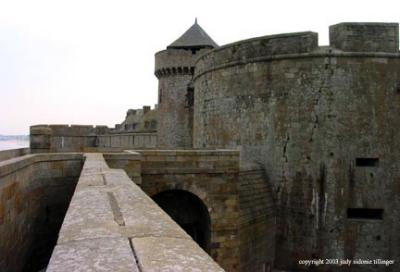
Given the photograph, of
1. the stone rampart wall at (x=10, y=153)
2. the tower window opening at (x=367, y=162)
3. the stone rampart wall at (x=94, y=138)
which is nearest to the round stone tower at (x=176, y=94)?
the stone rampart wall at (x=94, y=138)

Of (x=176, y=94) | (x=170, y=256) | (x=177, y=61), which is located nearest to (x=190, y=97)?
(x=176, y=94)

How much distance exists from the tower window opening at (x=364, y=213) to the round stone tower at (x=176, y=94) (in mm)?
12564

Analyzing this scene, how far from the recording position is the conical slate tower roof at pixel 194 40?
81.9ft

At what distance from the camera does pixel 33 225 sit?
6266 mm

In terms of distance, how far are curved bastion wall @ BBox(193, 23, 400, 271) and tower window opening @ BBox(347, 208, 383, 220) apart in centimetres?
3

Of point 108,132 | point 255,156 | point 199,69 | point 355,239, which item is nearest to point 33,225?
point 255,156

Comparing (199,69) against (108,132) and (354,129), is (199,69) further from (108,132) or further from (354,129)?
(108,132)

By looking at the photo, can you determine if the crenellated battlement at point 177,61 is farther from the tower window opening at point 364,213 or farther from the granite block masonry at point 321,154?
the tower window opening at point 364,213

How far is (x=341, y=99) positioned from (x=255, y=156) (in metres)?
3.08

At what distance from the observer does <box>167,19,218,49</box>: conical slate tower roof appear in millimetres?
24973

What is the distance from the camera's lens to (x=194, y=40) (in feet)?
83.4

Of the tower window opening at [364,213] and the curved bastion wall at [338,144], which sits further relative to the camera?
the tower window opening at [364,213]

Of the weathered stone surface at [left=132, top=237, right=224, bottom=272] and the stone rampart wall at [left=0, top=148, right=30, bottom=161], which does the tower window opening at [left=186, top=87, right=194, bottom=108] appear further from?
the weathered stone surface at [left=132, top=237, right=224, bottom=272]

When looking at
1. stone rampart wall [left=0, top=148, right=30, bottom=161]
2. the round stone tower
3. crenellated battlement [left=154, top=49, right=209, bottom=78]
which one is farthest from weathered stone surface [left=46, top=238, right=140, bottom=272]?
crenellated battlement [left=154, top=49, right=209, bottom=78]
